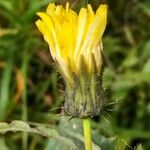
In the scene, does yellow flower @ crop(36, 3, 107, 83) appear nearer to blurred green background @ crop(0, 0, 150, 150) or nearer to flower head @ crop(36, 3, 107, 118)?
flower head @ crop(36, 3, 107, 118)

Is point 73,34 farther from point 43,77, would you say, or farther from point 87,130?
point 43,77

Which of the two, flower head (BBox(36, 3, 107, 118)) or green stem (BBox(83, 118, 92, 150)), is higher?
flower head (BBox(36, 3, 107, 118))

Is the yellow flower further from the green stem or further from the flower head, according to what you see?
the green stem

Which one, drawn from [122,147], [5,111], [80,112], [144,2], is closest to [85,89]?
[80,112]

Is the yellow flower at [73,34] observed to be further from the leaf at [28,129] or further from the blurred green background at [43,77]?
the blurred green background at [43,77]

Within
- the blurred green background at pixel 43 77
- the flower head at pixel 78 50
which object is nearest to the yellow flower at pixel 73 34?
the flower head at pixel 78 50

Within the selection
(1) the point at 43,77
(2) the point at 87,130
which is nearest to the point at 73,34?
(2) the point at 87,130

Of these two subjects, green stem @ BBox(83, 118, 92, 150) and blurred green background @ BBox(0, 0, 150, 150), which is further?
blurred green background @ BBox(0, 0, 150, 150)

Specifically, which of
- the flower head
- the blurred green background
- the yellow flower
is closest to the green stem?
the flower head
